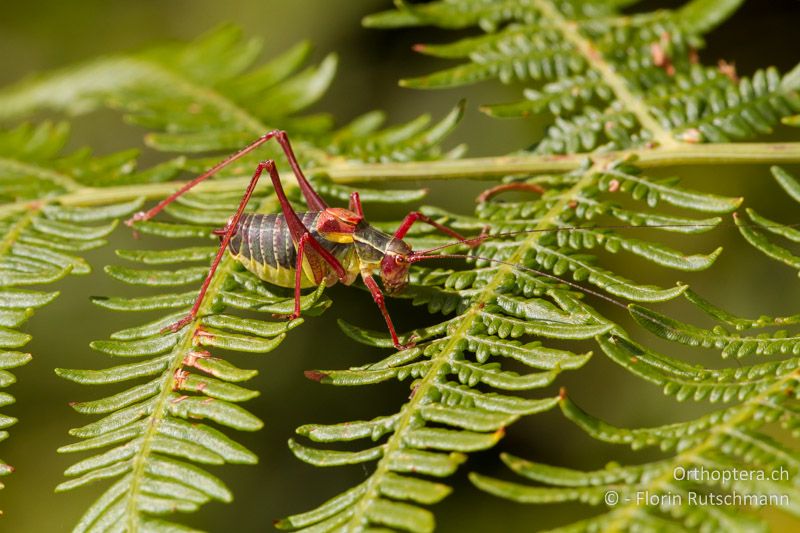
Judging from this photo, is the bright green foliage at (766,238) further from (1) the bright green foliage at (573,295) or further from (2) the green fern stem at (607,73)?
(2) the green fern stem at (607,73)

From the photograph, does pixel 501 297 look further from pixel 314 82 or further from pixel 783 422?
pixel 314 82

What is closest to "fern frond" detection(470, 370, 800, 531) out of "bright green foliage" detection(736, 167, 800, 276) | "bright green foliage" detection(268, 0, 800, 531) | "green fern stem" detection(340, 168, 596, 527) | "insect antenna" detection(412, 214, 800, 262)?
"bright green foliage" detection(268, 0, 800, 531)

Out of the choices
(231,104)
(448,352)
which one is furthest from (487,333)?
(231,104)

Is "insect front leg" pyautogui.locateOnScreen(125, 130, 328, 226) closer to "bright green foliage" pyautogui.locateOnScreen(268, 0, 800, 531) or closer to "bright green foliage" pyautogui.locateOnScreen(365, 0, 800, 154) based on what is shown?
"bright green foliage" pyautogui.locateOnScreen(268, 0, 800, 531)

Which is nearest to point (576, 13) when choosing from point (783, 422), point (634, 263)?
point (634, 263)

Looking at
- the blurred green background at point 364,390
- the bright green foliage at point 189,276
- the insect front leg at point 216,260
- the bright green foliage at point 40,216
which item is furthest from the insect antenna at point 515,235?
the blurred green background at point 364,390

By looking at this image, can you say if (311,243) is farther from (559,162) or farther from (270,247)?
(559,162)
